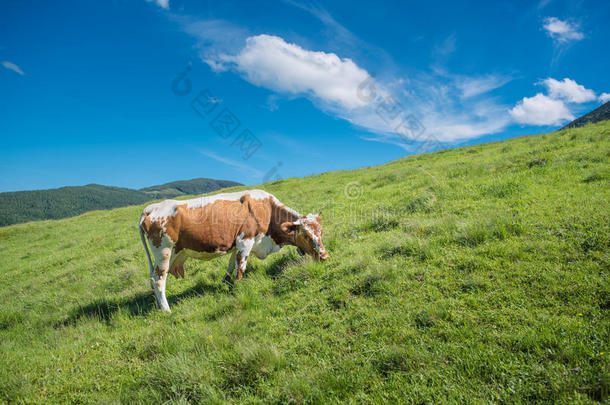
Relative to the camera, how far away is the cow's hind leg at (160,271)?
674 centimetres

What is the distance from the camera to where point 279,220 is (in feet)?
26.7

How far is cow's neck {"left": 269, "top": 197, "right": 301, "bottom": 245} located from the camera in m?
8.06

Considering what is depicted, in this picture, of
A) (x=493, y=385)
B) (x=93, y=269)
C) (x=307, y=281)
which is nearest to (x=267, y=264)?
(x=307, y=281)

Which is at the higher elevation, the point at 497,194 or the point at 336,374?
the point at 497,194

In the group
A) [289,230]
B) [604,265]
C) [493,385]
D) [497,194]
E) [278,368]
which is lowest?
[278,368]

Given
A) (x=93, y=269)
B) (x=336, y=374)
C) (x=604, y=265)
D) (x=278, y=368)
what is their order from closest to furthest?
(x=336, y=374) < (x=278, y=368) < (x=604, y=265) < (x=93, y=269)

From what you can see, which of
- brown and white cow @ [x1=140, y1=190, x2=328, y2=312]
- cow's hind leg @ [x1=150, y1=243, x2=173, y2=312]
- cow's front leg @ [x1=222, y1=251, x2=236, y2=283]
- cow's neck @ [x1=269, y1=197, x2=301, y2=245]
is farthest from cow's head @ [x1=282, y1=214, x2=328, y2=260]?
cow's hind leg @ [x1=150, y1=243, x2=173, y2=312]

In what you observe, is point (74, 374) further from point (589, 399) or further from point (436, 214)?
point (436, 214)

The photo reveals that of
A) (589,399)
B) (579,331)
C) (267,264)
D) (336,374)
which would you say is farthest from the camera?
(267,264)

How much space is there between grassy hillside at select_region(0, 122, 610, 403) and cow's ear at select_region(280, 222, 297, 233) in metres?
0.91

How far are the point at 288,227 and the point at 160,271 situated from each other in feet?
11.0

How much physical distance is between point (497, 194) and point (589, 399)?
7.43m

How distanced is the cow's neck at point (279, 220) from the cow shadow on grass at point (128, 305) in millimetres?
1987

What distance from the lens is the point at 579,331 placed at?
10.8ft
